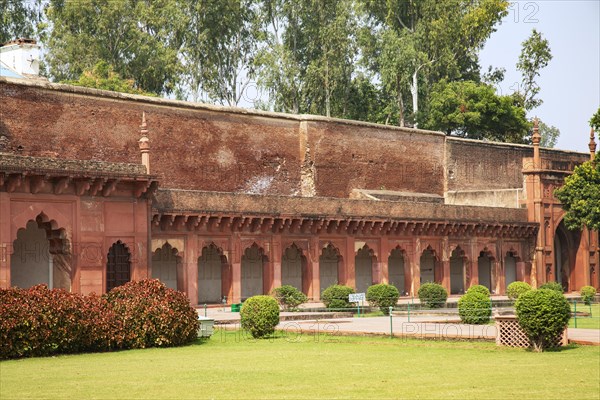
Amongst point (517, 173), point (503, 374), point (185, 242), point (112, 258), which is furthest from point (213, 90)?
point (503, 374)

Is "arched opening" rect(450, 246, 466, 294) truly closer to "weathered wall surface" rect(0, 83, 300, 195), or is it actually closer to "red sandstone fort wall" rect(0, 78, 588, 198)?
"red sandstone fort wall" rect(0, 78, 588, 198)

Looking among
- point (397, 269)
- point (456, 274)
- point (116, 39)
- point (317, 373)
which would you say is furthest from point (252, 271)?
point (317, 373)

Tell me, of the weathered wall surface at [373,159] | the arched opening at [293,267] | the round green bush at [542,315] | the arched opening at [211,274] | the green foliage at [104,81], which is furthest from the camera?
the green foliage at [104,81]

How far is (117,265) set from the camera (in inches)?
1121

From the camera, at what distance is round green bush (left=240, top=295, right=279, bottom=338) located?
22.3 metres

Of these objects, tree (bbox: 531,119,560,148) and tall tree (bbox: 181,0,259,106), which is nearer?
tall tree (bbox: 181,0,259,106)

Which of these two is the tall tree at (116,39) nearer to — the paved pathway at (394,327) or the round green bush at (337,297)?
the round green bush at (337,297)

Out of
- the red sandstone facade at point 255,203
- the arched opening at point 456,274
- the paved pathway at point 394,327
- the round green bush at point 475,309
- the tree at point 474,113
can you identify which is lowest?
the paved pathway at point 394,327

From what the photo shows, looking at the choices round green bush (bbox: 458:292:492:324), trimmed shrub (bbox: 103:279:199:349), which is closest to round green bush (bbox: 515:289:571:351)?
trimmed shrub (bbox: 103:279:199:349)

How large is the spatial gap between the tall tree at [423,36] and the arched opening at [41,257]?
26.6 m

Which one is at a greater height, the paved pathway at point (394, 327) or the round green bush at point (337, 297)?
the round green bush at point (337, 297)

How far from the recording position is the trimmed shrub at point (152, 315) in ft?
67.0

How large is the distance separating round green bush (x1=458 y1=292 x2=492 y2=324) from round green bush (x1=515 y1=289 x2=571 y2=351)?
266 inches

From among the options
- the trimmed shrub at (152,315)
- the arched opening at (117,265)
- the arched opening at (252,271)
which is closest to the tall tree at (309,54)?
the arched opening at (252,271)
